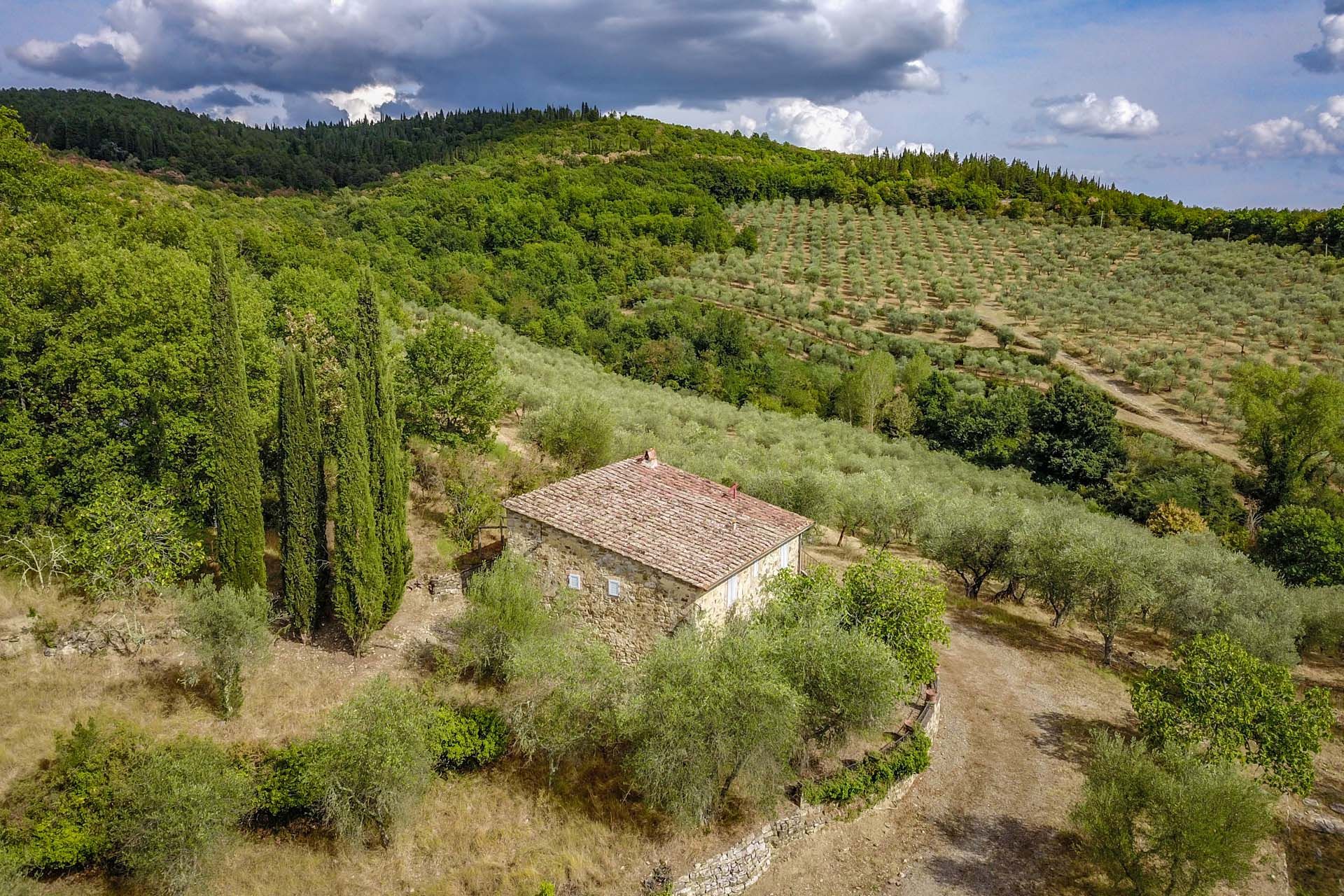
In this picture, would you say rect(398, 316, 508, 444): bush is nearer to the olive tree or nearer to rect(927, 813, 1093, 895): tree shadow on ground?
the olive tree

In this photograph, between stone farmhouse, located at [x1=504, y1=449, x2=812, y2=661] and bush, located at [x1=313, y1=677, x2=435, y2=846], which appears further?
stone farmhouse, located at [x1=504, y1=449, x2=812, y2=661]

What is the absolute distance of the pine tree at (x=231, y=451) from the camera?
18469 millimetres

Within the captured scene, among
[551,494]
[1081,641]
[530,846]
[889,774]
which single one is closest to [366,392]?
[551,494]

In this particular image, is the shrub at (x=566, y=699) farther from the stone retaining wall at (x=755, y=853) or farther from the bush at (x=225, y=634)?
the bush at (x=225, y=634)

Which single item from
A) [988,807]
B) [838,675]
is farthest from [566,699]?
[988,807]

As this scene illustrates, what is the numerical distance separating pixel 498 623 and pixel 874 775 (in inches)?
386

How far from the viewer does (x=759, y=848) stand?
1521 centimetres

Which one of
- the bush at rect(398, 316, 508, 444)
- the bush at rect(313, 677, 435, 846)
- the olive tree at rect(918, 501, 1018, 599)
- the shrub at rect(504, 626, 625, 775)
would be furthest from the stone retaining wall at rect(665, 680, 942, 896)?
the bush at rect(398, 316, 508, 444)

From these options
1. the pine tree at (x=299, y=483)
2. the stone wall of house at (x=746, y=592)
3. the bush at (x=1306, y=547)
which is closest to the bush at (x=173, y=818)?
the pine tree at (x=299, y=483)

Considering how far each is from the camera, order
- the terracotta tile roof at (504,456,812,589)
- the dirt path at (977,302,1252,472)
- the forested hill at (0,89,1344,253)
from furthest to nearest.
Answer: the forested hill at (0,89,1344,253)
the dirt path at (977,302,1252,472)
the terracotta tile roof at (504,456,812,589)

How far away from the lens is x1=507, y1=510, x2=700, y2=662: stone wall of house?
61.8 ft

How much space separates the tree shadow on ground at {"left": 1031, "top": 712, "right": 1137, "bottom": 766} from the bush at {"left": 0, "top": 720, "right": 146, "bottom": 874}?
21060 mm

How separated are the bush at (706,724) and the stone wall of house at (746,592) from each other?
3391 mm

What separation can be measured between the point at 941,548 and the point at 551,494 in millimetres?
15973
